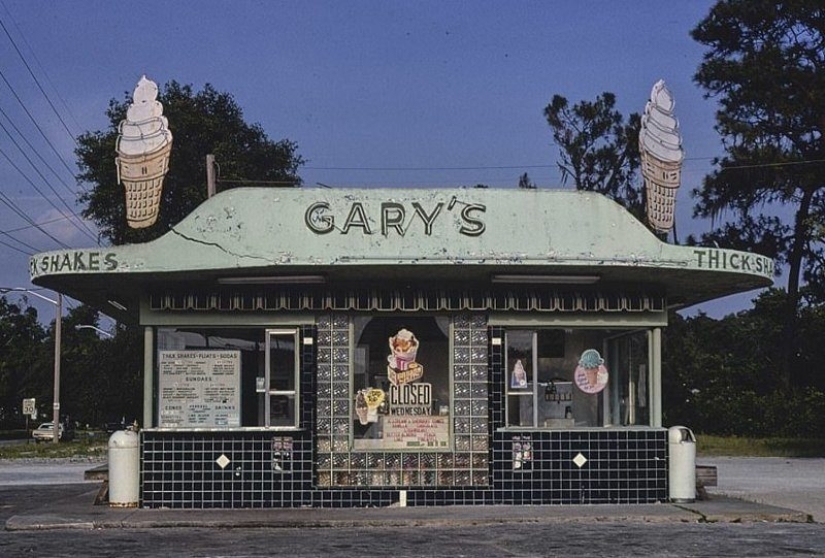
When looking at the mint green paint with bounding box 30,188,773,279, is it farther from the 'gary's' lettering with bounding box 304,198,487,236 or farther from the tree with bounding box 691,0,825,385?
the tree with bounding box 691,0,825,385

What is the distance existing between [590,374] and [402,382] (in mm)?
2656

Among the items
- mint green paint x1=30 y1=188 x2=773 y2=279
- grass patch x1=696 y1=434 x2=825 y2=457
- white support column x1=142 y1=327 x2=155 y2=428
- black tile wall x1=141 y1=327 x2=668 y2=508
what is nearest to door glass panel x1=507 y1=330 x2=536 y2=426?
black tile wall x1=141 y1=327 x2=668 y2=508

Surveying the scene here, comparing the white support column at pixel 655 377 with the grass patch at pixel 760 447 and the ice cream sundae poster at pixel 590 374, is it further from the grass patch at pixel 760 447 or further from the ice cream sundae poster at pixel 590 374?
the grass patch at pixel 760 447

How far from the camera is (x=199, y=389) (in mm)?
16797

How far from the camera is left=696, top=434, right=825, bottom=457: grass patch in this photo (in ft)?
130

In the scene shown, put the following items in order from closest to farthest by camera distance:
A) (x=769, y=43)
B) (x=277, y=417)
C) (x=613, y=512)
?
(x=613, y=512)
(x=277, y=417)
(x=769, y=43)

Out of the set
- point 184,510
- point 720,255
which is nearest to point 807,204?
point 720,255

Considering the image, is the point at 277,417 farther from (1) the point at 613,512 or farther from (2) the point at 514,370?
(1) the point at 613,512

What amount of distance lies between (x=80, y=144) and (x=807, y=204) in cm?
2961

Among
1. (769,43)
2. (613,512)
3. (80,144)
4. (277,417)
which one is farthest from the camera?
(80,144)

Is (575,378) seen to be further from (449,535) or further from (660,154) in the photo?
(449,535)

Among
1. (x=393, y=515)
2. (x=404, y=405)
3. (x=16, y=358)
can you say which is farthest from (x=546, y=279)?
(x=16, y=358)

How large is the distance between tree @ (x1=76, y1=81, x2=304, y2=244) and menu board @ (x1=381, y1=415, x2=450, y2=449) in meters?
31.7

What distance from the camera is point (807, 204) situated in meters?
48.0
